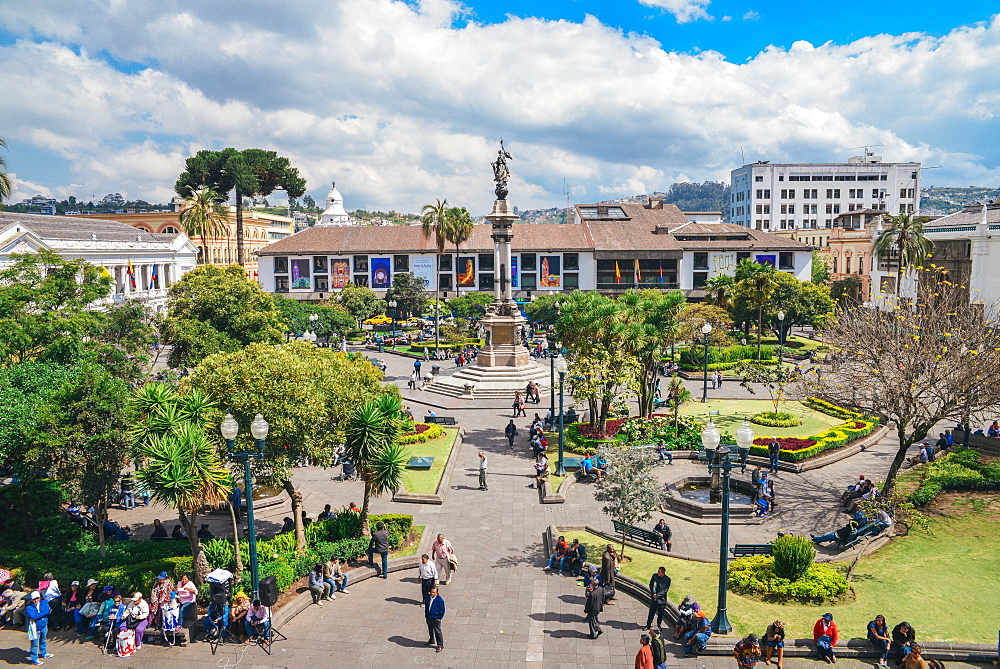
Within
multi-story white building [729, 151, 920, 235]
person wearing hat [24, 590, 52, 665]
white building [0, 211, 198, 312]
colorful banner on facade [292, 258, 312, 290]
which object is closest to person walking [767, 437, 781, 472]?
person wearing hat [24, 590, 52, 665]

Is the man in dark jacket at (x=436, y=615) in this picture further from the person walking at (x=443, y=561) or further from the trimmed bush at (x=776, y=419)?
the trimmed bush at (x=776, y=419)

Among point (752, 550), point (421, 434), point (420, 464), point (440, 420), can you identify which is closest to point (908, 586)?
point (752, 550)

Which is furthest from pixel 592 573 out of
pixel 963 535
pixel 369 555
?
pixel 963 535

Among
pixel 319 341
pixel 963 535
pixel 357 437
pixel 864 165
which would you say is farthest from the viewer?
pixel 864 165

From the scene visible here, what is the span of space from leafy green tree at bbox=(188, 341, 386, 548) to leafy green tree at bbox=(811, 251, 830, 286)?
68.8 m

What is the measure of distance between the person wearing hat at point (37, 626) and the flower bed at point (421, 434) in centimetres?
1500

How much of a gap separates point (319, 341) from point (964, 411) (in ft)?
141

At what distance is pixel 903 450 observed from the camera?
2042 centimetres

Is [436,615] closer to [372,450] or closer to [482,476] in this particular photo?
[372,450]

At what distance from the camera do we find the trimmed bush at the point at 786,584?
588 inches

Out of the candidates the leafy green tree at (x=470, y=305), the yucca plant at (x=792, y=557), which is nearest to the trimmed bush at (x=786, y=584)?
the yucca plant at (x=792, y=557)

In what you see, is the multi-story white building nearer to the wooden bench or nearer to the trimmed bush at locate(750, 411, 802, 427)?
the trimmed bush at locate(750, 411, 802, 427)

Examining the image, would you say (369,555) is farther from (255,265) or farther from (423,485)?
(255,265)

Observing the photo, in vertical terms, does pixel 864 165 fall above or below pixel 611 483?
above
